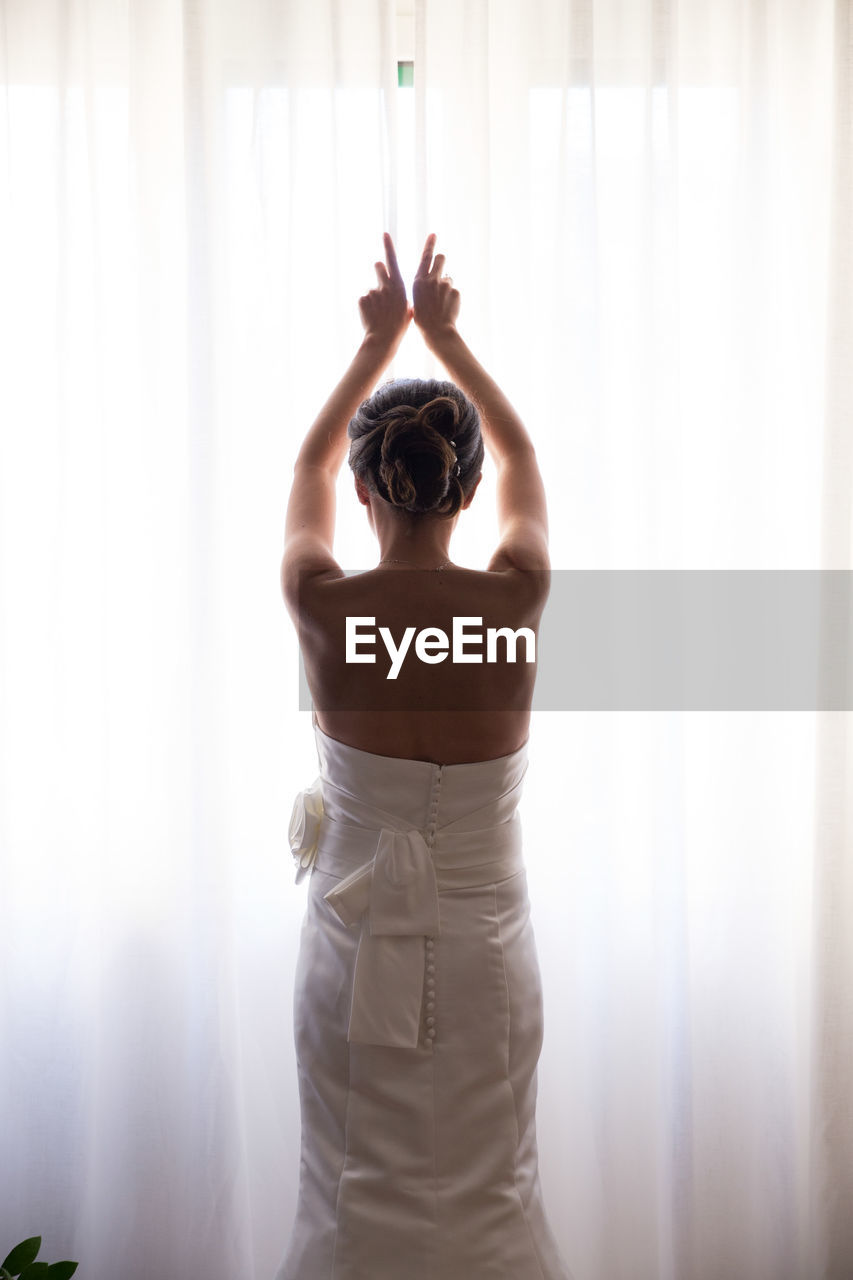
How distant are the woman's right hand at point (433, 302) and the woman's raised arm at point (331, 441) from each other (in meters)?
0.03

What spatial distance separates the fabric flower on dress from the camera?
52.6 inches

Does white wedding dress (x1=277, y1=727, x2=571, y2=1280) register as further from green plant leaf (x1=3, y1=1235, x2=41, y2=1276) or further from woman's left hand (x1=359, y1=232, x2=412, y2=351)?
woman's left hand (x1=359, y1=232, x2=412, y2=351)

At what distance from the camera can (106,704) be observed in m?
1.69

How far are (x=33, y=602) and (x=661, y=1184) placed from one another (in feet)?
5.37

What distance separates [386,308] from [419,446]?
0.39 metres

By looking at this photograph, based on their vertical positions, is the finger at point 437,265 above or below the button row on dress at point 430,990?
above

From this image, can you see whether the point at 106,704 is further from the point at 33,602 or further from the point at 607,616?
the point at 607,616

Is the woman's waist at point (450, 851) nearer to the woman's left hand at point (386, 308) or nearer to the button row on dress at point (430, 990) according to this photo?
the button row on dress at point (430, 990)

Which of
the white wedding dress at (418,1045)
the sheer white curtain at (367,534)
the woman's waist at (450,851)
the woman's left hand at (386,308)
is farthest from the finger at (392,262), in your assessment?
the woman's waist at (450,851)

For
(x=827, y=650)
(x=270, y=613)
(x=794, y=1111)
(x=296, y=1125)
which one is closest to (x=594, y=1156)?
(x=794, y=1111)

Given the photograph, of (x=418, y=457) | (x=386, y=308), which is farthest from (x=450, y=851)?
(x=386, y=308)

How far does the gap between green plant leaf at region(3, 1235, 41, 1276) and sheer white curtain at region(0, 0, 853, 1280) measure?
0.23m

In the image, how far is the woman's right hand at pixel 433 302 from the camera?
4.86ft
